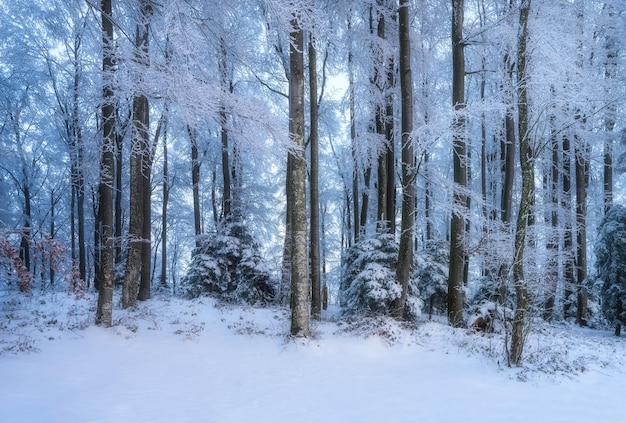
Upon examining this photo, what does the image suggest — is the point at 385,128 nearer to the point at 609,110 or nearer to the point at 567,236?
the point at 609,110

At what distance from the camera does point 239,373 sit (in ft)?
19.5

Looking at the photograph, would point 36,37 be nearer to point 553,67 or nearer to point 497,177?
point 553,67

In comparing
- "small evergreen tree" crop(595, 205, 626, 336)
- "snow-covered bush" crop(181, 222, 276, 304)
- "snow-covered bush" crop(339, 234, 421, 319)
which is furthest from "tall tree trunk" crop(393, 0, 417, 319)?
"small evergreen tree" crop(595, 205, 626, 336)

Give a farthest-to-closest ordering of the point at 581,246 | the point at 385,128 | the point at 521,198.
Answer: the point at 581,246 < the point at 385,128 < the point at 521,198

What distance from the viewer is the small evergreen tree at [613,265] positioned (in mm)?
10797

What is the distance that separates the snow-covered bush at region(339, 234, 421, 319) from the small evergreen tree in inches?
249

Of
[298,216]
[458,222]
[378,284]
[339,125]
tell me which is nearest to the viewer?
[298,216]

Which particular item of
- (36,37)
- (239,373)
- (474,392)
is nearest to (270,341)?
(239,373)

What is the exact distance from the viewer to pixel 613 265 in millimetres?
10898

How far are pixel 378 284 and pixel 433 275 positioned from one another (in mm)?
3169

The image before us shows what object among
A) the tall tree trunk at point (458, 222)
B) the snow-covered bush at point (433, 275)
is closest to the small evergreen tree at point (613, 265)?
the snow-covered bush at point (433, 275)

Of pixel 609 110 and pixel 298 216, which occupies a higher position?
pixel 609 110

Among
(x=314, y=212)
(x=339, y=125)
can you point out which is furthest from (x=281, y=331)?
(x=339, y=125)

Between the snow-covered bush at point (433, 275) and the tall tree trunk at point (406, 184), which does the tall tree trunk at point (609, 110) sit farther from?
the tall tree trunk at point (406, 184)
